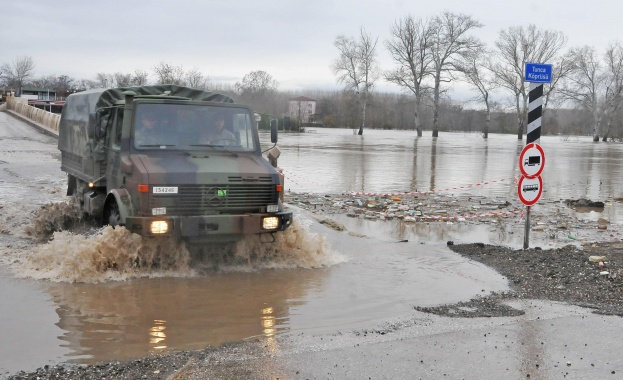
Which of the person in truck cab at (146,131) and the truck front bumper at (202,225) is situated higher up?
the person in truck cab at (146,131)

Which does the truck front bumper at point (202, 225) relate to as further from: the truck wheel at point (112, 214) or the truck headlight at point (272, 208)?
the truck wheel at point (112, 214)

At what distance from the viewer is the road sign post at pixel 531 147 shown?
32.2 feet

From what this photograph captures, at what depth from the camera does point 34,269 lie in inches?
324

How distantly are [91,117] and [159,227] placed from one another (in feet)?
9.74

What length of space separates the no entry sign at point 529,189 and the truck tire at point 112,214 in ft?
19.3

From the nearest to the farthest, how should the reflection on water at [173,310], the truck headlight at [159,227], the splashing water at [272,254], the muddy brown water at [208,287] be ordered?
the reflection on water at [173,310] → the muddy brown water at [208,287] → the truck headlight at [159,227] → the splashing water at [272,254]

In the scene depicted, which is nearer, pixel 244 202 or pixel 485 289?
pixel 485 289

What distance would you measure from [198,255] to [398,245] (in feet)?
11.4

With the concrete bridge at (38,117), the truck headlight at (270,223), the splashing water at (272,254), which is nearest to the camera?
the truck headlight at (270,223)

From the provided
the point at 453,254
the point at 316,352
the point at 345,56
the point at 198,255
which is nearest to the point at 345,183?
the point at 453,254

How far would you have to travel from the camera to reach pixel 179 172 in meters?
8.04

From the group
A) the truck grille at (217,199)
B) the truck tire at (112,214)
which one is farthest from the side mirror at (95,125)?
the truck grille at (217,199)

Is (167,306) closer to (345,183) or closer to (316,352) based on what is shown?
(316,352)

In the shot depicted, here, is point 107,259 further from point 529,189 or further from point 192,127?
point 529,189
